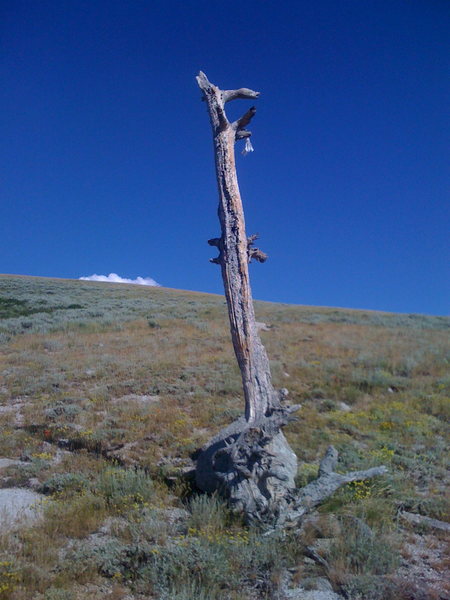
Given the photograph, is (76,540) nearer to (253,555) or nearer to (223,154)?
(253,555)

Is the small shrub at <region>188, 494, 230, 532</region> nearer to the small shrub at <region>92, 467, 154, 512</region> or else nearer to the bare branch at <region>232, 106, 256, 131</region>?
the small shrub at <region>92, 467, 154, 512</region>

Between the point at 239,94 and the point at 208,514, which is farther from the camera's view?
the point at 239,94

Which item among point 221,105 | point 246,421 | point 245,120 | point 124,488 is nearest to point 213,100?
point 221,105

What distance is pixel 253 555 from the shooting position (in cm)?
472

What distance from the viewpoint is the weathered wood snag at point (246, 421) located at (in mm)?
5930

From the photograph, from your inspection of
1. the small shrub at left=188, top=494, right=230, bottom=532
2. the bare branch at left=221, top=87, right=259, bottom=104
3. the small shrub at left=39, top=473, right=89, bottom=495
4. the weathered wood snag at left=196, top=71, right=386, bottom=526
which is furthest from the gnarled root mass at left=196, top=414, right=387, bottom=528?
the bare branch at left=221, top=87, right=259, bottom=104

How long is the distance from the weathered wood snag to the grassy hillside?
12.5 inches

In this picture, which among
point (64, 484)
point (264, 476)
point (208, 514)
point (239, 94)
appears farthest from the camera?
point (239, 94)

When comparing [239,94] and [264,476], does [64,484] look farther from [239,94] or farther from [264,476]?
[239,94]

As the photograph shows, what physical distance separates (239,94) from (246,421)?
6394 millimetres

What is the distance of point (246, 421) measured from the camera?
7.39 m

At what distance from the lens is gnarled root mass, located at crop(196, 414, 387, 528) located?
5.72 m

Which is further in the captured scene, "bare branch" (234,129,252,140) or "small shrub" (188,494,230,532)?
"bare branch" (234,129,252,140)

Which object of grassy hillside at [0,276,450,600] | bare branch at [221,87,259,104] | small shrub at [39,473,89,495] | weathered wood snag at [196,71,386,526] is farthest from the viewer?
bare branch at [221,87,259,104]
